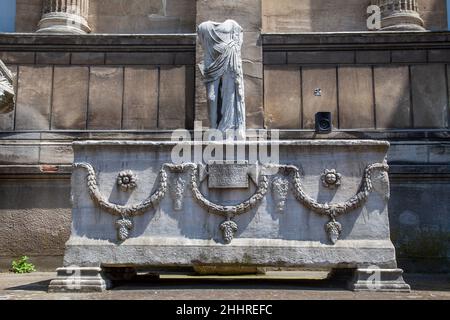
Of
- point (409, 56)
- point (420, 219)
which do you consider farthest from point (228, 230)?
point (409, 56)

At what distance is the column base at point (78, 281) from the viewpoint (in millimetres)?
8984

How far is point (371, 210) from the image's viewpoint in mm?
9336

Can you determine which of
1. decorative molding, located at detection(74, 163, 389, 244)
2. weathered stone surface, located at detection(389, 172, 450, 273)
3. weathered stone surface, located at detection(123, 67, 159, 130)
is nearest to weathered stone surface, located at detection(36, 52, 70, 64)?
weathered stone surface, located at detection(123, 67, 159, 130)

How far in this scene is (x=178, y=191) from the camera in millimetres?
9414

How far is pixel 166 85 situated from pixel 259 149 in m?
6.55

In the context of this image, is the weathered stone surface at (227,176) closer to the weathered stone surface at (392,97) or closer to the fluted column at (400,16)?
the weathered stone surface at (392,97)

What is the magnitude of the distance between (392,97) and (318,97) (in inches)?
69.7

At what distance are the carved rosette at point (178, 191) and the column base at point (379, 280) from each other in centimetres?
277

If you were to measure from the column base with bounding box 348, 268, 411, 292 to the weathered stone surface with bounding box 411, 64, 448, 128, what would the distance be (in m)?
6.83

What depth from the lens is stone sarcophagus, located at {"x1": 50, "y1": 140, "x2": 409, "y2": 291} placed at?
9.11 metres
